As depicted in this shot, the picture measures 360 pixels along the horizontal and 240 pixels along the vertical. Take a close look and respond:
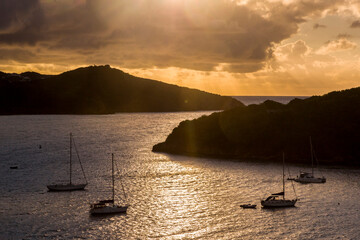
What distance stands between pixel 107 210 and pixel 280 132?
8013cm

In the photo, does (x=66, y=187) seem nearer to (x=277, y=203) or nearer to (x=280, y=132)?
(x=277, y=203)

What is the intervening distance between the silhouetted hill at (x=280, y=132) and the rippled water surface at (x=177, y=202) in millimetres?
12897

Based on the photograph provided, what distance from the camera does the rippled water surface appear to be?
189 feet

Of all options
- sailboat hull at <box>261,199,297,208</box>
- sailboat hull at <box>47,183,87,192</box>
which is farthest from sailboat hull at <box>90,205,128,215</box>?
sailboat hull at <box>261,199,297,208</box>

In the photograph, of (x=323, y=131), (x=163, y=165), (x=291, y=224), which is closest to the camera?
(x=291, y=224)

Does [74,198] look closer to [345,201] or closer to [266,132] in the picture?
[345,201]

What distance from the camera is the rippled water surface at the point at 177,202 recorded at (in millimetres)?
57719

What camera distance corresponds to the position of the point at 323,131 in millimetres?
126938

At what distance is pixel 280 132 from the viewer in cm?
13112

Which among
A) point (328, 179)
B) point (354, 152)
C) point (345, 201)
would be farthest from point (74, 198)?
point (354, 152)

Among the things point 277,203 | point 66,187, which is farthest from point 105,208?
point 277,203

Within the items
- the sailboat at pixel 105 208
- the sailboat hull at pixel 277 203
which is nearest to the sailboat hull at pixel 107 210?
the sailboat at pixel 105 208

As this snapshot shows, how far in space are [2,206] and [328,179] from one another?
70.9 metres

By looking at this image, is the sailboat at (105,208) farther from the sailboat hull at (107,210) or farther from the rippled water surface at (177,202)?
the rippled water surface at (177,202)
